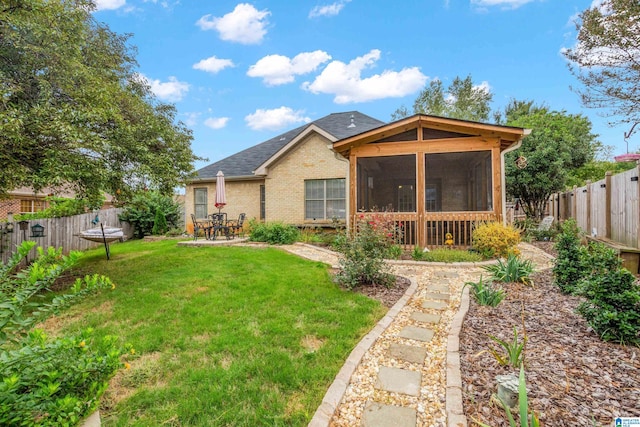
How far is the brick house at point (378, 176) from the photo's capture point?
8781 millimetres

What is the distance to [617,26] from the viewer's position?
834 cm

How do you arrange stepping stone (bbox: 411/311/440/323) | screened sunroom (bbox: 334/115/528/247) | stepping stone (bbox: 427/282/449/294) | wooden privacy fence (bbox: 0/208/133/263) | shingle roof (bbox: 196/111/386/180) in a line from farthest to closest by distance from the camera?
1. shingle roof (bbox: 196/111/386/180)
2. screened sunroom (bbox: 334/115/528/247)
3. wooden privacy fence (bbox: 0/208/133/263)
4. stepping stone (bbox: 427/282/449/294)
5. stepping stone (bbox: 411/311/440/323)

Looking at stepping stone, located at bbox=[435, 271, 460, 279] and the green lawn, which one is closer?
the green lawn

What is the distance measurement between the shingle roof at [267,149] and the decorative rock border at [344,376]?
37.5 feet

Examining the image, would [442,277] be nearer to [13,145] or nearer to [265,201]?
[13,145]

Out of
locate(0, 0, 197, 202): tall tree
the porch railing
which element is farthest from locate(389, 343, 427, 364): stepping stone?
locate(0, 0, 197, 202): tall tree

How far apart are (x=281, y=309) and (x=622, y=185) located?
8.51 metres

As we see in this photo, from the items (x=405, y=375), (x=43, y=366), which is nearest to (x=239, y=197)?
(x=405, y=375)

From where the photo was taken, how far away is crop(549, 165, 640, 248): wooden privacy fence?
6.55 metres

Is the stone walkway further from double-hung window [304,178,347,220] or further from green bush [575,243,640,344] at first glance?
double-hung window [304,178,347,220]

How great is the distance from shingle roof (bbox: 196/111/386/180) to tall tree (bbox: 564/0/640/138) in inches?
298

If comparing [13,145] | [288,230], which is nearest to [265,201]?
[288,230]

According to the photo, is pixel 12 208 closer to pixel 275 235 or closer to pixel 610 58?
pixel 275 235

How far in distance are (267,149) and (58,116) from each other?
12523mm
